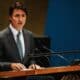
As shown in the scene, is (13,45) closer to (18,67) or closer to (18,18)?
(18,18)

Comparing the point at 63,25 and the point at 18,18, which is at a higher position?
the point at 18,18

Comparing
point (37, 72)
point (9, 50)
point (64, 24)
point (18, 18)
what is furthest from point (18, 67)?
point (64, 24)

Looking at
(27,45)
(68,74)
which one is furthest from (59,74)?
(27,45)

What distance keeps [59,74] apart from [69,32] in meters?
3.36

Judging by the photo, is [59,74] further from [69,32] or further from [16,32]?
[69,32]

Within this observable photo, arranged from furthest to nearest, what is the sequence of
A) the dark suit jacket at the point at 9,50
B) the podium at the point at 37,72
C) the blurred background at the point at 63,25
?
the blurred background at the point at 63,25 → the dark suit jacket at the point at 9,50 → the podium at the point at 37,72

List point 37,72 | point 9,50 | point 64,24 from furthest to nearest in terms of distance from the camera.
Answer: point 64,24
point 9,50
point 37,72

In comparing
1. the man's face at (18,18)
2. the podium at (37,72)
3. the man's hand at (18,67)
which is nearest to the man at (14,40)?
the man's face at (18,18)

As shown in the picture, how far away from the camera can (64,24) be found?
6176 millimetres

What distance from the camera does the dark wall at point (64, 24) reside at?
610 cm

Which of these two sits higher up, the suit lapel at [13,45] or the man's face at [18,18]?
the man's face at [18,18]

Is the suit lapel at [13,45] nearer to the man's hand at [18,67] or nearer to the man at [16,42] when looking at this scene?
the man at [16,42]

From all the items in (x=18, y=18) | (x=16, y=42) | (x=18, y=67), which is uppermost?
(x=18, y=18)

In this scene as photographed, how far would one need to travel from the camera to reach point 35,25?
6973 millimetres
